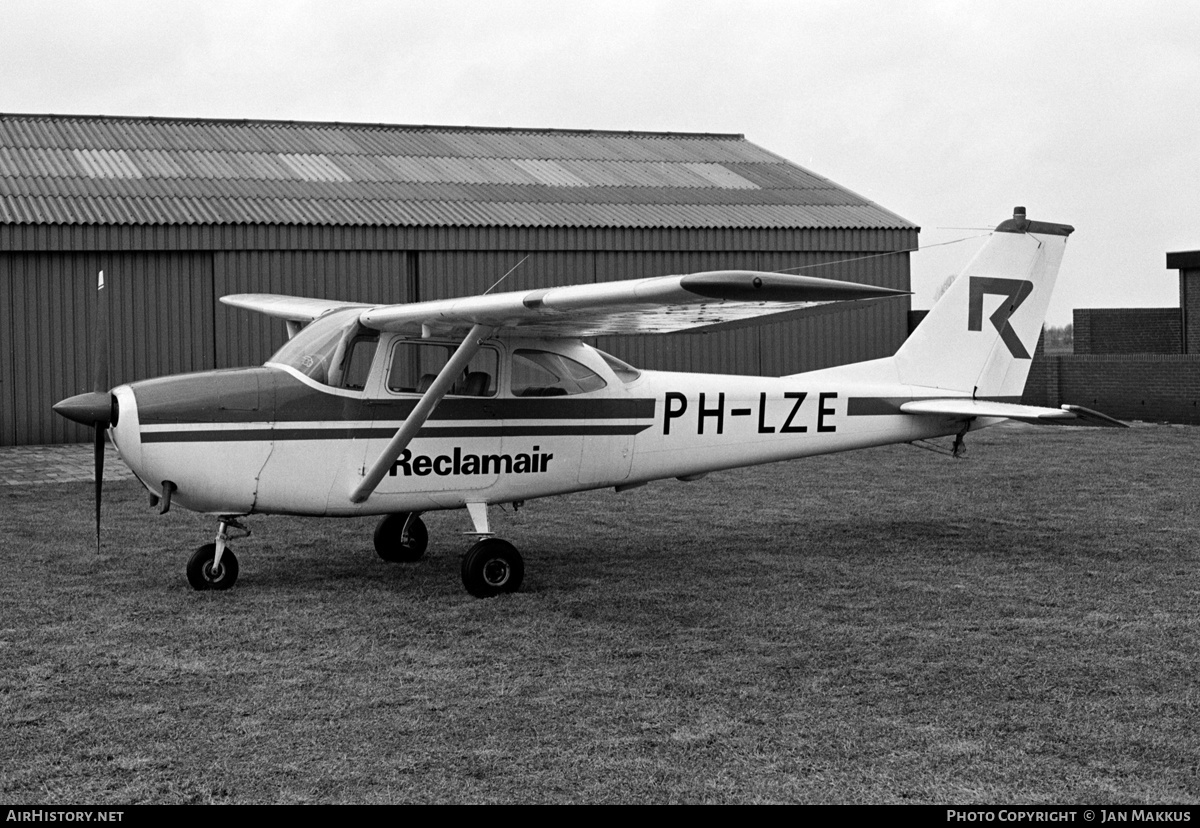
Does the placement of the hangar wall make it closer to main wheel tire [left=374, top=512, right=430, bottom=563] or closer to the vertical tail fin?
the vertical tail fin

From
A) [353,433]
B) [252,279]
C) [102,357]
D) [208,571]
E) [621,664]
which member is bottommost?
[621,664]

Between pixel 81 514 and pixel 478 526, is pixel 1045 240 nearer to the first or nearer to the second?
pixel 478 526

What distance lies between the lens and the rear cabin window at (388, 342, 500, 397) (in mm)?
8961

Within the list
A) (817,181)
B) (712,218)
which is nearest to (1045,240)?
(712,218)

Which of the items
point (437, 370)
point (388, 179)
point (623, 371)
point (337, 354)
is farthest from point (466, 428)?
point (388, 179)

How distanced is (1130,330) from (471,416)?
27875mm

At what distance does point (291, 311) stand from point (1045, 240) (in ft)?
21.3

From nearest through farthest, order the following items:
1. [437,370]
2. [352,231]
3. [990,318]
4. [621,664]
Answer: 1. [621,664]
2. [437,370]
3. [990,318]
4. [352,231]

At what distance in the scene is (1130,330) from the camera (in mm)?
33000

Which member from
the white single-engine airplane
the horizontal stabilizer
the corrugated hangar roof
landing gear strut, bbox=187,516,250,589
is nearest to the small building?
the corrugated hangar roof

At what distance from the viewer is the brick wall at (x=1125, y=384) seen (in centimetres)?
2534

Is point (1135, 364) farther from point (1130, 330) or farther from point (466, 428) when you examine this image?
point (466, 428)

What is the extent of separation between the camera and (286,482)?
339 inches

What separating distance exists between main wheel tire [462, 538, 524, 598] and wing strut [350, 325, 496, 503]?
0.80 meters
